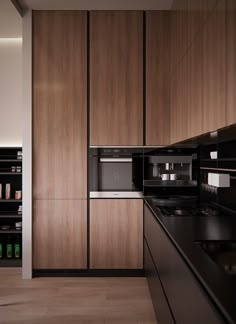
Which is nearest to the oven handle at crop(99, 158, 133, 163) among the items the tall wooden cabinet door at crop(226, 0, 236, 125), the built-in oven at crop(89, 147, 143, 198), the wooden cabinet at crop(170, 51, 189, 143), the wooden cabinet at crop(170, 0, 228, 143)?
the built-in oven at crop(89, 147, 143, 198)

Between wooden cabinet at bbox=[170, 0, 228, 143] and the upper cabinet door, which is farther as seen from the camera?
the upper cabinet door

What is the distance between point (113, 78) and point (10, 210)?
7.29 feet

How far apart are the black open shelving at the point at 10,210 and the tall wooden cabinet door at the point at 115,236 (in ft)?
3.41

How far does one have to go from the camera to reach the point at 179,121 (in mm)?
3381

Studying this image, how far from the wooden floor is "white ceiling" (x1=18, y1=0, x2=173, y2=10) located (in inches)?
115

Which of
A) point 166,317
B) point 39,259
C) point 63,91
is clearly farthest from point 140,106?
point 166,317

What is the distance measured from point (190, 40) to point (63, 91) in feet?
6.31

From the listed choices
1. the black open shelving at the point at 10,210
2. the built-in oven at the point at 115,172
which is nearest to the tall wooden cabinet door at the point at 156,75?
the built-in oven at the point at 115,172

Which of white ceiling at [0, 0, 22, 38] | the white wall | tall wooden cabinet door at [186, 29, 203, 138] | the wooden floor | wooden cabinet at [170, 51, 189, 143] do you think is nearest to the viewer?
tall wooden cabinet door at [186, 29, 203, 138]

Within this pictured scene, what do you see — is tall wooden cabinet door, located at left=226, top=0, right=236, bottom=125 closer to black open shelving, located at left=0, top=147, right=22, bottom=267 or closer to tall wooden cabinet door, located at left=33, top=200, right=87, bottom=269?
tall wooden cabinet door, located at left=33, top=200, right=87, bottom=269

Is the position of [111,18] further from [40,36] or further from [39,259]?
[39,259]

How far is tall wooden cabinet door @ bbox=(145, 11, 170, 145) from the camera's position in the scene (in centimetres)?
427

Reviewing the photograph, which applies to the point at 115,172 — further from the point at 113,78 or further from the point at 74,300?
the point at 74,300

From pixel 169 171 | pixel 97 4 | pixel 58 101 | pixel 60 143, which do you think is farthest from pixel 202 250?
pixel 97 4
